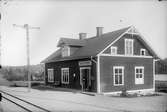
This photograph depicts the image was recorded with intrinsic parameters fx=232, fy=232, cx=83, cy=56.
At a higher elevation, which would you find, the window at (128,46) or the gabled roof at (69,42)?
the gabled roof at (69,42)

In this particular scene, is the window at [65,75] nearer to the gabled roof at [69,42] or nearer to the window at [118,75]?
the gabled roof at [69,42]

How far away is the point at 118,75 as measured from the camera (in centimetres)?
2094

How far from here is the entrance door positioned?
21.1 meters

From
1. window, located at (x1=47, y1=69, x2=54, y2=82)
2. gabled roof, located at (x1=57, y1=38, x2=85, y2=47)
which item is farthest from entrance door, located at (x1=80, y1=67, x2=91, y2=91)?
window, located at (x1=47, y1=69, x2=54, y2=82)

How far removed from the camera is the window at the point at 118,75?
68.1 feet

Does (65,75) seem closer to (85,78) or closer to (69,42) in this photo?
(69,42)

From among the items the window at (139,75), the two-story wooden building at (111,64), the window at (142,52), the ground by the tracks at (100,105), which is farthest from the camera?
the window at (142,52)

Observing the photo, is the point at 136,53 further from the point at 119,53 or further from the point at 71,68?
the point at 71,68

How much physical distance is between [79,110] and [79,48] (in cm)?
1498

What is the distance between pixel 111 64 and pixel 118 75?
1.30m

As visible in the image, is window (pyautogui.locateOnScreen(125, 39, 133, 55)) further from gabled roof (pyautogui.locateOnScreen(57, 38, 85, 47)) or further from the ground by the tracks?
the ground by the tracks

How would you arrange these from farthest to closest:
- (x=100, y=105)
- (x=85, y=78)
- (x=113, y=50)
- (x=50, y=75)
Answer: (x=50, y=75), (x=85, y=78), (x=113, y=50), (x=100, y=105)

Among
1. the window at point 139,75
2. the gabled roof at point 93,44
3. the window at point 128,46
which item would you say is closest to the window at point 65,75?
the gabled roof at point 93,44

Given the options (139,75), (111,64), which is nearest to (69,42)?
(111,64)
